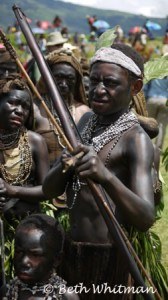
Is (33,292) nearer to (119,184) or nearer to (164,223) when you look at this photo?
(119,184)

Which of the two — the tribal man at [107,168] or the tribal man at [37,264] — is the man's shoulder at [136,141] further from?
the tribal man at [37,264]

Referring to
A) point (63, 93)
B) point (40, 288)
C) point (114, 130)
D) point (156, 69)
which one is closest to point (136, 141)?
point (114, 130)

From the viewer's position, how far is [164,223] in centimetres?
700

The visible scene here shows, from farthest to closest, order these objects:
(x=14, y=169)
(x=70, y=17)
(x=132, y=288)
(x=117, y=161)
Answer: (x=70, y=17) → (x=14, y=169) → (x=132, y=288) → (x=117, y=161)

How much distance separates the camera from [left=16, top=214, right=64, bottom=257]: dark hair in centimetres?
290

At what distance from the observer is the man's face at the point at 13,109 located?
382 cm

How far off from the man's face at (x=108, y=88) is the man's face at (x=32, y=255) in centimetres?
63

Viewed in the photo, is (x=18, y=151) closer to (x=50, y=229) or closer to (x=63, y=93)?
(x=50, y=229)

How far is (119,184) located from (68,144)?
0.82 ft

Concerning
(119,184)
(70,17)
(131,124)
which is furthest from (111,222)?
(70,17)

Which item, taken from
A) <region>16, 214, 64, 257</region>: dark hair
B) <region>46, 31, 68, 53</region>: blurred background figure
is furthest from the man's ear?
<region>46, 31, 68, 53</region>: blurred background figure

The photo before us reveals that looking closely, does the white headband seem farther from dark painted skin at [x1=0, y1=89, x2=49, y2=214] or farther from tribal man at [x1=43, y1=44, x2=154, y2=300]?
dark painted skin at [x1=0, y1=89, x2=49, y2=214]

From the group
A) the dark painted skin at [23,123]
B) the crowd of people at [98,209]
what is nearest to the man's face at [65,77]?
the dark painted skin at [23,123]

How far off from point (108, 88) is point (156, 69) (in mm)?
1776
